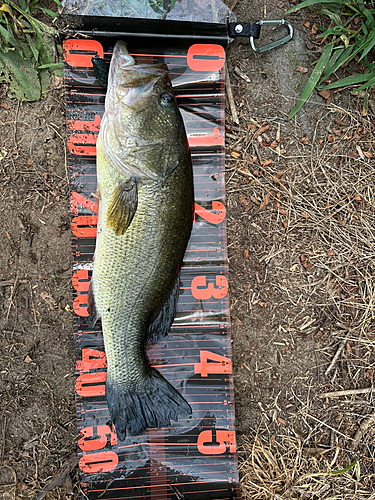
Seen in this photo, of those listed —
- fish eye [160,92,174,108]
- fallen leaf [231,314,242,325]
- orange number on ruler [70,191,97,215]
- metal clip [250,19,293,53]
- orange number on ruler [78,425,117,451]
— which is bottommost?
orange number on ruler [78,425,117,451]

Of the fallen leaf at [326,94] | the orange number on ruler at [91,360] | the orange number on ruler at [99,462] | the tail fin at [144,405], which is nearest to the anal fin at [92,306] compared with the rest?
the orange number on ruler at [91,360]

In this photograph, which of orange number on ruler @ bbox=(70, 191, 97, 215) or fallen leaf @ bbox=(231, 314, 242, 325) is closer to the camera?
orange number on ruler @ bbox=(70, 191, 97, 215)

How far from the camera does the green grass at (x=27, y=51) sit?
8.65 ft

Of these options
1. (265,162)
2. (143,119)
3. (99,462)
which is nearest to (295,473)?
(99,462)

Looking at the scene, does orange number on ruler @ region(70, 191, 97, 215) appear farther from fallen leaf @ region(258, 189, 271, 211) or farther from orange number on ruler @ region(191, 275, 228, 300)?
fallen leaf @ region(258, 189, 271, 211)

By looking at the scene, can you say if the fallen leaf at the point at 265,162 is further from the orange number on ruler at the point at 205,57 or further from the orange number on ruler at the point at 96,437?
the orange number on ruler at the point at 96,437

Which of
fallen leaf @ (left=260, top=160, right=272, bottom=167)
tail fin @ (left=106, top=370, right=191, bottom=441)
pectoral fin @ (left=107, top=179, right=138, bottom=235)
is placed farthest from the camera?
fallen leaf @ (left=260, top=160, right=272, bottom=167)

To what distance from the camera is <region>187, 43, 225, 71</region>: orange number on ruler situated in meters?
2.77

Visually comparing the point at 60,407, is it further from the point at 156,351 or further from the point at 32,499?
the point at 156,351

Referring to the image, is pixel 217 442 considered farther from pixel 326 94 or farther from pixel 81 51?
pixel 81 51

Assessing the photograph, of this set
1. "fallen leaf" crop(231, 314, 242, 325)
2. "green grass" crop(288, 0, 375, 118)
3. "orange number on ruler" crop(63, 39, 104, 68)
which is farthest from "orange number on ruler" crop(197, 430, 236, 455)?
"orange number on ruler" crop(63, 39, 104, 68)

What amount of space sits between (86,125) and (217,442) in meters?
2.80

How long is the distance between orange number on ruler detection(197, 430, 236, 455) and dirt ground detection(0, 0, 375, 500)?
150mm

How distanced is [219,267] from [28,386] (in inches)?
72.8
